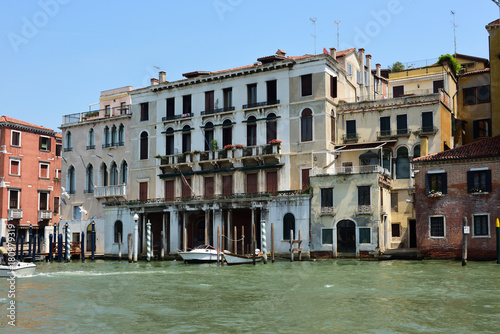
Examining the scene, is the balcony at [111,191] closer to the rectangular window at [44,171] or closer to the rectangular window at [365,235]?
the rectangular window at [44,171]

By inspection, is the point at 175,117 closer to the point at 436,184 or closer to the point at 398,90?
the point at 398,90

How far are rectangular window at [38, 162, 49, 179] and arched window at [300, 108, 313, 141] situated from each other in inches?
1025

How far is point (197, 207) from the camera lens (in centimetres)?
4147

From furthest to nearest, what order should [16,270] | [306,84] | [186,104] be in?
[186,104] < [306,84] < [16,270]

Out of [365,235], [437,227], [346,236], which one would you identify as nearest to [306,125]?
[346,236]

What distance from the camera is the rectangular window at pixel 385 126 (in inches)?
1545

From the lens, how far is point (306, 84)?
40531 millimetres

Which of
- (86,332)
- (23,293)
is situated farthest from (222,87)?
(86,332)

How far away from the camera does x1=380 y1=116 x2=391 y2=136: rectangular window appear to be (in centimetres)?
3925

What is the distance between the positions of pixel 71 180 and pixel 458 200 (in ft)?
101

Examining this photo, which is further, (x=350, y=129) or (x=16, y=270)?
(x=350, y=129)

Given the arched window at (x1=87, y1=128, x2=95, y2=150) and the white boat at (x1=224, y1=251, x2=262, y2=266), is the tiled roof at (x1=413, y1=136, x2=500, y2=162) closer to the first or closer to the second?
the white boat at (x1=224, y1=251, x2=262, y2=266)

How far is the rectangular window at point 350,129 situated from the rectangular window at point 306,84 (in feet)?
10.5

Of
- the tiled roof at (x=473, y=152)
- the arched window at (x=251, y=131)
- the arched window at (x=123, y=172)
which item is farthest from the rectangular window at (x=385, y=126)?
the arched window at (x=123, y=172)
